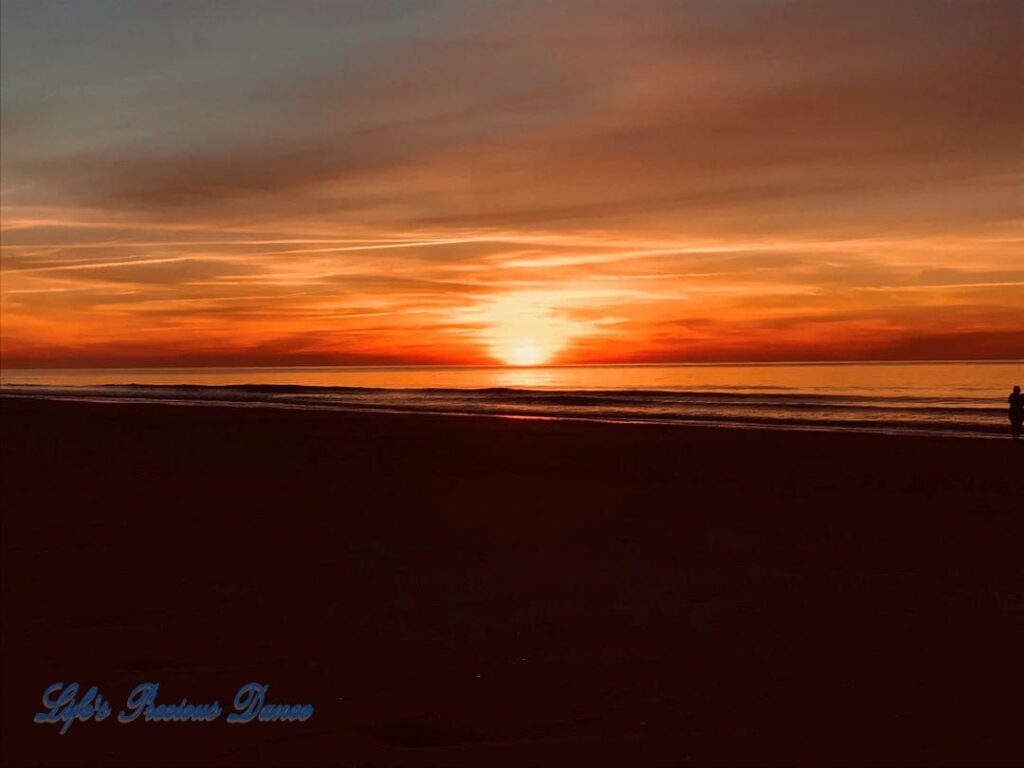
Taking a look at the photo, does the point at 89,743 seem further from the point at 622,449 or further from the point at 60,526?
the point at 622,449

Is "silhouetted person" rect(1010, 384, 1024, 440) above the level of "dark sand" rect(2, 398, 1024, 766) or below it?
below

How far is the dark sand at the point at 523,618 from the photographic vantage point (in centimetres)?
442

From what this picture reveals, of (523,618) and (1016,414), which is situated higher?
(523,618)

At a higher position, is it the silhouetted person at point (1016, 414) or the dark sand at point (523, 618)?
the dark sand at point (523, 618)

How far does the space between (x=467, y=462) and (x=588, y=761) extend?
494 inches

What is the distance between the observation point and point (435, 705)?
4.78m

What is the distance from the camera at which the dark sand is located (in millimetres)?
4418

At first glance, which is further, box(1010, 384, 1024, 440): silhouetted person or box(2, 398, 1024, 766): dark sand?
box(1010, 384, 1024, 440): silhouetted person

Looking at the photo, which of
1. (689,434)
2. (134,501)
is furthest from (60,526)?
(689,434)

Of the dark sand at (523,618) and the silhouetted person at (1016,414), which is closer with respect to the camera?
the dark sand at (523,618)

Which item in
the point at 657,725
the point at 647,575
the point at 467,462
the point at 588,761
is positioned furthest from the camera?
the point at 467,462

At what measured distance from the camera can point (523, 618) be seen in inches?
248

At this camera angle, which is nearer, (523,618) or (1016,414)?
(523,618)

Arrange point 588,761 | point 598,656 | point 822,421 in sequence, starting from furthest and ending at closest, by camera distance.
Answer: point 822,421 < point 598,656 < point 588,761
